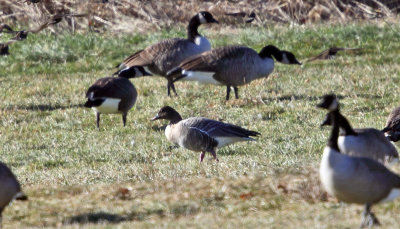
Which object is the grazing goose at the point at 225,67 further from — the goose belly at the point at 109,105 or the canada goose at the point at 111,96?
the goose belly at the point at 109,105

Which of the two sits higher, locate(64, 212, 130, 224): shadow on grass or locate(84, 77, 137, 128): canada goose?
locate(84, 77, 137, 128): canada goose

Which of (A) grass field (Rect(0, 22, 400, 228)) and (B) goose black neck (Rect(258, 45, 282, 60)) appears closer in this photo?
(A) grass field (Rect(0, 22, 400, 228))

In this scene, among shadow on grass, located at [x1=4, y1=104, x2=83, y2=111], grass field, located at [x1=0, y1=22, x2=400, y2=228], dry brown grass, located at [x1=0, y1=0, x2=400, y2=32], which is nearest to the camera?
grass field, located at [x1=0, y1=22, x2=400, y2=228]

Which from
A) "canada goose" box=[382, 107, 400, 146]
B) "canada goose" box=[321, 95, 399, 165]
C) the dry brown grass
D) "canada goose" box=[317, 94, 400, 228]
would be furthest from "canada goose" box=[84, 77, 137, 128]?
the dry brown grass

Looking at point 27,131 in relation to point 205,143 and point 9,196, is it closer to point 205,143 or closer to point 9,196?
point 205,143

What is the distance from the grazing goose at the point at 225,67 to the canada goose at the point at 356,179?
Answer: 22.3 feet

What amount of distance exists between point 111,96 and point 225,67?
7.35 ft

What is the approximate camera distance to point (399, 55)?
15539 mm

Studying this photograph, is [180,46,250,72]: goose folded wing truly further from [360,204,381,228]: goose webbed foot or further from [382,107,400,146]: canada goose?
[360,204,381,228]: goose webbed foot

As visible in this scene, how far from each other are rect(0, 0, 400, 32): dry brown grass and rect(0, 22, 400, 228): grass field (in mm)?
1160

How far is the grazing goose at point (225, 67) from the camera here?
12305 mm

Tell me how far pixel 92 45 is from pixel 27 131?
6.46 meters

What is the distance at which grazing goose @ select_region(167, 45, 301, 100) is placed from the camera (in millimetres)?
12305

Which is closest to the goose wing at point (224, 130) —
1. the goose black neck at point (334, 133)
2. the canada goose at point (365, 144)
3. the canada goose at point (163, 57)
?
the canada goose at point (365, 144)
